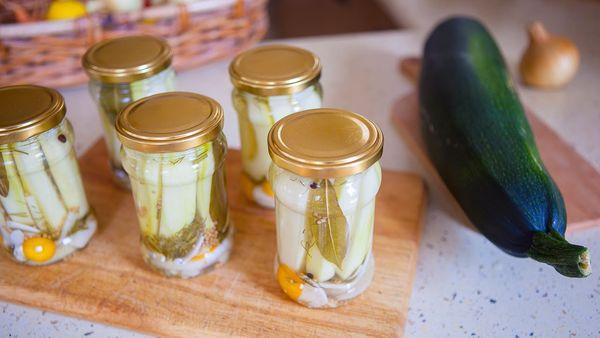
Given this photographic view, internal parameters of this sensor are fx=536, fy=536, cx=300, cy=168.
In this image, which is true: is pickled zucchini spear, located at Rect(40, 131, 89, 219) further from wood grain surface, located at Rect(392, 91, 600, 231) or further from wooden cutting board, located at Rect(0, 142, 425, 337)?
wood grain surface, located at Rect(392, 91, 600, 231)

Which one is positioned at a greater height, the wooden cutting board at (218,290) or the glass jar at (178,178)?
the glass jar at (178,178)

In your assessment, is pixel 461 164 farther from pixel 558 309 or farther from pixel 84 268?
pixel 84 268

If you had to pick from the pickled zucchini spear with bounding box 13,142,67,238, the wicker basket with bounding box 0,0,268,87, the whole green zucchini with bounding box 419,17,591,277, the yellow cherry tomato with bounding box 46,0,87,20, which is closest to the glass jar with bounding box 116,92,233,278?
the pickled zucchini spear with bounding box 13,142,67,238

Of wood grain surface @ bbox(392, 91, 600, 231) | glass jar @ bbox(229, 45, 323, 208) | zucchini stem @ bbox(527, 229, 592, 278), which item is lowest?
wood grain surface @ bbox(392, 91, 600, 231)

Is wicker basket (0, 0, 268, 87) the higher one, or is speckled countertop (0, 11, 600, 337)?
wicker basket (0, 0, 268, 87)

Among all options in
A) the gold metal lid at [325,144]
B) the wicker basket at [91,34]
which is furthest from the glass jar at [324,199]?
the wicker basket at [91,34]

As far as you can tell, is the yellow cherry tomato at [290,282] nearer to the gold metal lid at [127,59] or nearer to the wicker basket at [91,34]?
the gold metal lid at [127,59]

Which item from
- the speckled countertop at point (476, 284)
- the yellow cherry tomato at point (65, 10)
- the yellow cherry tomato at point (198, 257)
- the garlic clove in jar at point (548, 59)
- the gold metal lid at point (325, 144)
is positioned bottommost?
the speckled countertop at point (476, 284)
